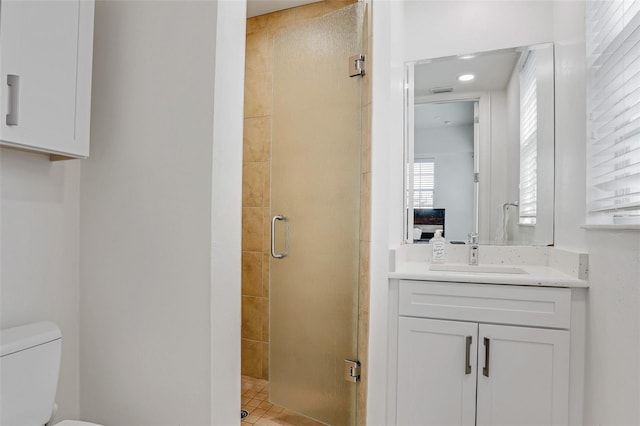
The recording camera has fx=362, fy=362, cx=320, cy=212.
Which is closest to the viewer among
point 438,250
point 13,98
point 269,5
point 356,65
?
point 13,98

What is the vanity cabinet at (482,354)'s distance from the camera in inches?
61.2

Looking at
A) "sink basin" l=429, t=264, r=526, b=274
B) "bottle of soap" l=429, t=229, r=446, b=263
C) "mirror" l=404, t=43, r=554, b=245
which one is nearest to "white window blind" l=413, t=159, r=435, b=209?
"mirror" l=404, t=43, r=554, b=245

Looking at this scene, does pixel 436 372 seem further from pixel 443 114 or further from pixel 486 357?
pixel 443 114

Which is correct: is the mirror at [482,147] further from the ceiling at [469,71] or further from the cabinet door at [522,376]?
the cabinet door at [522,376]

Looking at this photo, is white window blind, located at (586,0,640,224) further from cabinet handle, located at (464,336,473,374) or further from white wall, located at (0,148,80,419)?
white wall, located at (0,148,80,419)

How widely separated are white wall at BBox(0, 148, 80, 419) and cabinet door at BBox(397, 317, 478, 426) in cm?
138

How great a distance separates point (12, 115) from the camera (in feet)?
3.24

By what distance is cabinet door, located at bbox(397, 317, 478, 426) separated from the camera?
1.65 m

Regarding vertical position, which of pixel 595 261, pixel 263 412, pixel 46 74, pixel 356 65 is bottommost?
pixel 263 412

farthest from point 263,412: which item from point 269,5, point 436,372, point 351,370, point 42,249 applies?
point 269,5

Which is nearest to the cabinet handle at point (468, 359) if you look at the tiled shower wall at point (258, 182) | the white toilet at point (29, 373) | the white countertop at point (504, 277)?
the white countertop at point (504, 277)

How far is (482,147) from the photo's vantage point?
2186 millimetres

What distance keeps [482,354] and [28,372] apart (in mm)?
1686

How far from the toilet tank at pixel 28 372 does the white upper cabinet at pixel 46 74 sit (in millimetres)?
551
